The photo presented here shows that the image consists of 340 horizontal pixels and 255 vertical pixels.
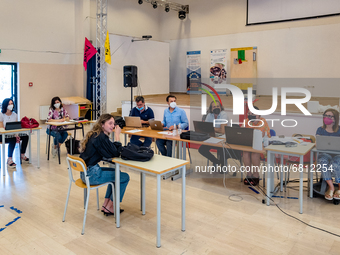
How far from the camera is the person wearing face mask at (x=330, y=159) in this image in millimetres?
4055

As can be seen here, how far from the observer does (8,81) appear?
10.3 metres

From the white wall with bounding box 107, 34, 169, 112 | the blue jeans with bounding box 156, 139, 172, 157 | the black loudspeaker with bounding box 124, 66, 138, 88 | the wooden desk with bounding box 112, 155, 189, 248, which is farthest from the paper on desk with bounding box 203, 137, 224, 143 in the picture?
the white wall with bounding box 107, 34, 169, 112

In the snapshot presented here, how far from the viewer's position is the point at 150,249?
2986 mm

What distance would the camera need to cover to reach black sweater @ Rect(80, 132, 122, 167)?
3.36 meters

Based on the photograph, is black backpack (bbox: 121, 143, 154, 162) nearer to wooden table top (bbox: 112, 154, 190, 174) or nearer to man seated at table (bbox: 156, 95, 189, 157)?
wooden table top (bbox: 112, 154, 190, 174)

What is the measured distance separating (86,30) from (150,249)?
9996 millimetres

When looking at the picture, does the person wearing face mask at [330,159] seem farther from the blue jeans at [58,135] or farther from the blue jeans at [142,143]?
the blue jeans at [58,135]

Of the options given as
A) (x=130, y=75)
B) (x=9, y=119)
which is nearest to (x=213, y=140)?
(x=9, y=119)

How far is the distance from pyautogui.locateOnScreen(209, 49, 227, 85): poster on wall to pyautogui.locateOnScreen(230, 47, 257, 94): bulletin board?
1.60 feet

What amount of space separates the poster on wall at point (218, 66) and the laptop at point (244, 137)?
27.5ft

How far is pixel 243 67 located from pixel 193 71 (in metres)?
2.50

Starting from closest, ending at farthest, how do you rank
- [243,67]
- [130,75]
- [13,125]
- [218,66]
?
[13,125] → [130,75] → [243,67] → [218,66]

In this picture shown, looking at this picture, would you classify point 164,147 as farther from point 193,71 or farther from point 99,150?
point 193,71

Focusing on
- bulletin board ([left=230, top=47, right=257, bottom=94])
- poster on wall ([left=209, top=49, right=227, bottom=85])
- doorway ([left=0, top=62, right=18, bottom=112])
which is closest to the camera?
doorway ([left=0, top=62, right=18, bottom=112])
